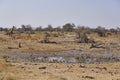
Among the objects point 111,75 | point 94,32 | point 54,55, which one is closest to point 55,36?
point 94,32

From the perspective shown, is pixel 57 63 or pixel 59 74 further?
pixel 57 63

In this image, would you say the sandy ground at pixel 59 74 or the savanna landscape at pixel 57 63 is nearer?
the sandy ground at pixel 59 74

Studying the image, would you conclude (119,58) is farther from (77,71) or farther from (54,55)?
(77,71)

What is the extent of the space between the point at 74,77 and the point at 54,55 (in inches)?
644

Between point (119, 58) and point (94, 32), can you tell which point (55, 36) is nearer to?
point (94, 32)

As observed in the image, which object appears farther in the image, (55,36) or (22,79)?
(55,36)

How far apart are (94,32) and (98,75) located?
54.8m

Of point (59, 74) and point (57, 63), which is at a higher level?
point (59, 74)

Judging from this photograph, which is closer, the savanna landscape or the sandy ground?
the sandy ground

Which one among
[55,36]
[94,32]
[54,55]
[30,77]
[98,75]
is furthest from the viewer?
[94,32]

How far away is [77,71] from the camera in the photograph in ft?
82.1

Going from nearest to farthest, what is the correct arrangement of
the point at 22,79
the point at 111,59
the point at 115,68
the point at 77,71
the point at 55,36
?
the point at 22,79
the point at 77,71
the point at 115,68
the point at 111,59
the point at 55,36

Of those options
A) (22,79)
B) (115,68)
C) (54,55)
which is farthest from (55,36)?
(22,79)

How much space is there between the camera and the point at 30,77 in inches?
813
